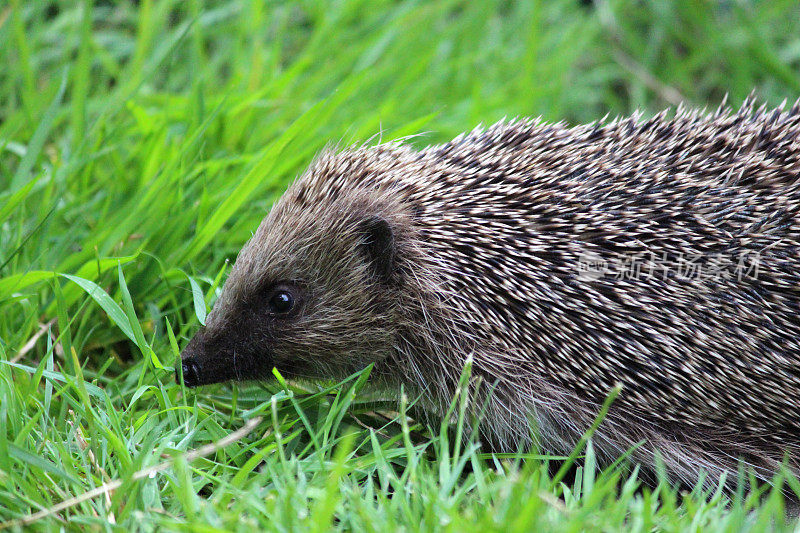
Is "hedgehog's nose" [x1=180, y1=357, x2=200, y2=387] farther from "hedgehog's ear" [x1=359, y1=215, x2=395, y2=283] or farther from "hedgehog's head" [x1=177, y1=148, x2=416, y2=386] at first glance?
"hedgehog's ear" [x1=359, y1=215, x2=395, y2=283]

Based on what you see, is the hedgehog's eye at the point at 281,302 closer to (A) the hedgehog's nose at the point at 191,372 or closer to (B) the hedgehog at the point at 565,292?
(B) the hedgehog at the point at 565,292

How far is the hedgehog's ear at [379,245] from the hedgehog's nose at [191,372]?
957 mm

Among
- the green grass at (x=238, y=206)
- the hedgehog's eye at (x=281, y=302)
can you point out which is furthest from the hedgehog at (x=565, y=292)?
the green grass at (x=238, y=206)

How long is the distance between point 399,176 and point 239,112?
198 cm

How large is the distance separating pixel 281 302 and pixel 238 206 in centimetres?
89

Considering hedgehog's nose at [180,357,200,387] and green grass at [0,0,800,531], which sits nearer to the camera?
green grass at [0,0,800,531]

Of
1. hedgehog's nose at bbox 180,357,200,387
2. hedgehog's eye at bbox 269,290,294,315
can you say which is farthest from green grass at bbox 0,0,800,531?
hedgehog's eye at bbox 269,290,294,315

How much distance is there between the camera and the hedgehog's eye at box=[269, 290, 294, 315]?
13.4 feet

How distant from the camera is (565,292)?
3912 mm

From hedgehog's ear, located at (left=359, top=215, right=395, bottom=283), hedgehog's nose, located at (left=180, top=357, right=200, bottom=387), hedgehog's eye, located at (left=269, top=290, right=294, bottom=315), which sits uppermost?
hedgehog's ear, located at (left=359, top=215, right=395, bottom=283)

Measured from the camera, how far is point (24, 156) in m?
4.95

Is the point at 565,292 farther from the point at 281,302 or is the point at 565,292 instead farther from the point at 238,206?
the point at 238,206

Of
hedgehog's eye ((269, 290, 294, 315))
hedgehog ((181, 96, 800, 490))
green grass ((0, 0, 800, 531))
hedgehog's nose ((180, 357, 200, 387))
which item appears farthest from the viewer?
hedgehog's eye ((269, 290, 294, 315))

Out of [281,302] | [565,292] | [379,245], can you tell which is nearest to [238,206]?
[281,302]
